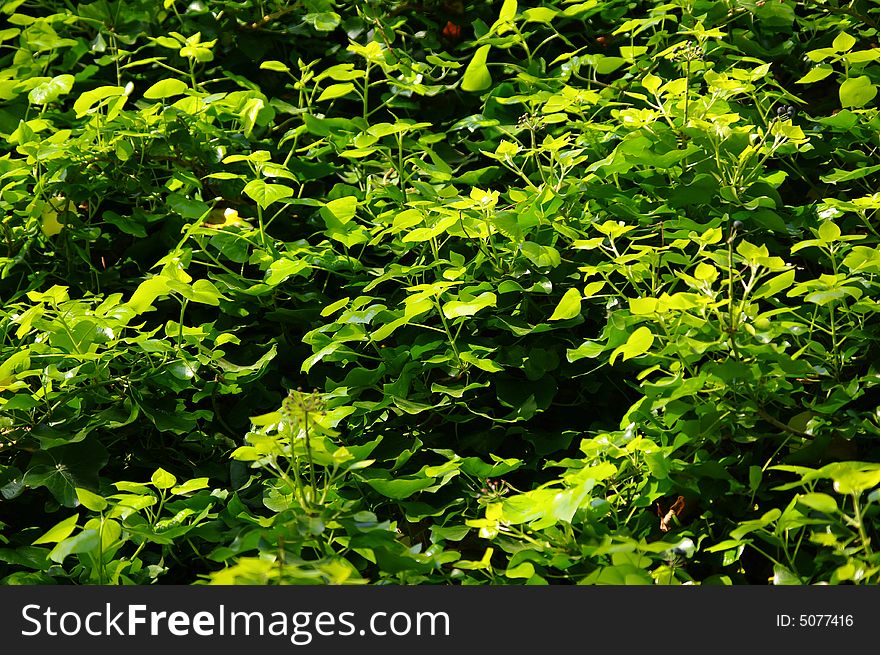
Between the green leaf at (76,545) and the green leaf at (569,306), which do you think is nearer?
the green leaf at (76,545)

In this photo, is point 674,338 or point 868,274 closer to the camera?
point 674,338

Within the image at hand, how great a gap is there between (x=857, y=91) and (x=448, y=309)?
3.34 feet

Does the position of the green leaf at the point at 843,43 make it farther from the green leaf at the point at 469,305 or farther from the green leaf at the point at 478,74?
the green leaf at the point at 469,305

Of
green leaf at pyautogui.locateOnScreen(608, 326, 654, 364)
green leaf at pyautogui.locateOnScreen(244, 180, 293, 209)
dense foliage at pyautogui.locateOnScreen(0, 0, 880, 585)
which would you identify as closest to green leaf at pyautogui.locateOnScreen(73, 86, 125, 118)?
dense foliage at pyautogui.locateOnScreen(0, 0, 880, 585)

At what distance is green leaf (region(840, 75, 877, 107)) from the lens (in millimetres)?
1857

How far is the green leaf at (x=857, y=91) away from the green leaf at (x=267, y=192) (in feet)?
3.87

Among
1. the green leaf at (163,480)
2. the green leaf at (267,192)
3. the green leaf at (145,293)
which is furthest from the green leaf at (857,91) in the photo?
the green leaf at (163,480)

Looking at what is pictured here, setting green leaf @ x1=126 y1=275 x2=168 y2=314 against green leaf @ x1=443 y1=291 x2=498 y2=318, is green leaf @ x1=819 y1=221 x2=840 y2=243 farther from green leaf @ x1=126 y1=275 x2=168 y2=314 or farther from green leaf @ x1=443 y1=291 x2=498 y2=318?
green leaf @ x1=126 y1=275 x2=168 y2=314

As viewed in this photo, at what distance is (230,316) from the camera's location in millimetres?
1919

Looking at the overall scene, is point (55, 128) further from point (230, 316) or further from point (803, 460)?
point (803, 460)

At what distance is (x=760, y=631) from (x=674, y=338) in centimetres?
44

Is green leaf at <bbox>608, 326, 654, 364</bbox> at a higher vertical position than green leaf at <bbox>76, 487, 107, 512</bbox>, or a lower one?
higher

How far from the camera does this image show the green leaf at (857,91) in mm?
1857

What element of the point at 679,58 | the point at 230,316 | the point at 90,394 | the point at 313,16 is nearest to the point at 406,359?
the point at 230,316
